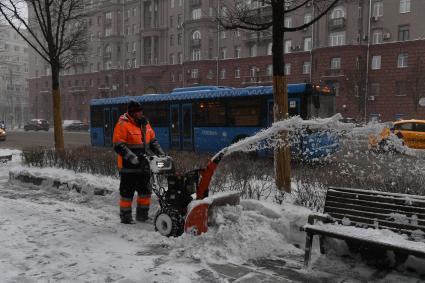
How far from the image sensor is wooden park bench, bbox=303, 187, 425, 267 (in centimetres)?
420

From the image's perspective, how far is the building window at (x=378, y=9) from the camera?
135ft

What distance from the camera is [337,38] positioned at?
1713 inches

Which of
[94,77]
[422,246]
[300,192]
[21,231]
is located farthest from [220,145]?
[94,77]

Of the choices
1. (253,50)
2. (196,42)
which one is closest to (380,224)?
(253,50)

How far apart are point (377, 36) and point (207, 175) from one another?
41042 mm

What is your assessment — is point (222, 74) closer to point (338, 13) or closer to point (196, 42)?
point (196, 42)

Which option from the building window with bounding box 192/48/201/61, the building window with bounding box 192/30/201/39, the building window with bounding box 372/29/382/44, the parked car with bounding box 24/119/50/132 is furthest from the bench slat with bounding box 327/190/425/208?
the building window with bounding box 192/30/201/39

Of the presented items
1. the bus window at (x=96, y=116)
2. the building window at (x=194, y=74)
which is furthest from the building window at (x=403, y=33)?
the bus window at (x=96, y=116)

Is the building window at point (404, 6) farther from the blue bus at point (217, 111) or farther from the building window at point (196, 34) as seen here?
the blue bus at point (217, 111)

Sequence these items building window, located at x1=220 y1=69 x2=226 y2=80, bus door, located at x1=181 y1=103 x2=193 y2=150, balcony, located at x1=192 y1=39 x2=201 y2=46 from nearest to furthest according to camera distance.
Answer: bus door, located at x1=181 y1=103 x2=193 y2=150 < building window, located at x1=220 y1=69 x2=226 y2=80 < balcony, located at x1=192 y1=39 x2=201 y2=46

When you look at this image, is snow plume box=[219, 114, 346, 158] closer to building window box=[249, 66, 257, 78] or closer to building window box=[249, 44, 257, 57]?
building window box=[249, 66, 257, 78]

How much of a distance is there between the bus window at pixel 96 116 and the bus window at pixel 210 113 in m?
6.47

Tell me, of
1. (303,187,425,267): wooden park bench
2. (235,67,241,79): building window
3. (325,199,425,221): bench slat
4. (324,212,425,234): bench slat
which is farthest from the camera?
(235,67,241,79): building window

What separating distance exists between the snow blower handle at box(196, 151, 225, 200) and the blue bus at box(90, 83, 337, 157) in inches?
339
